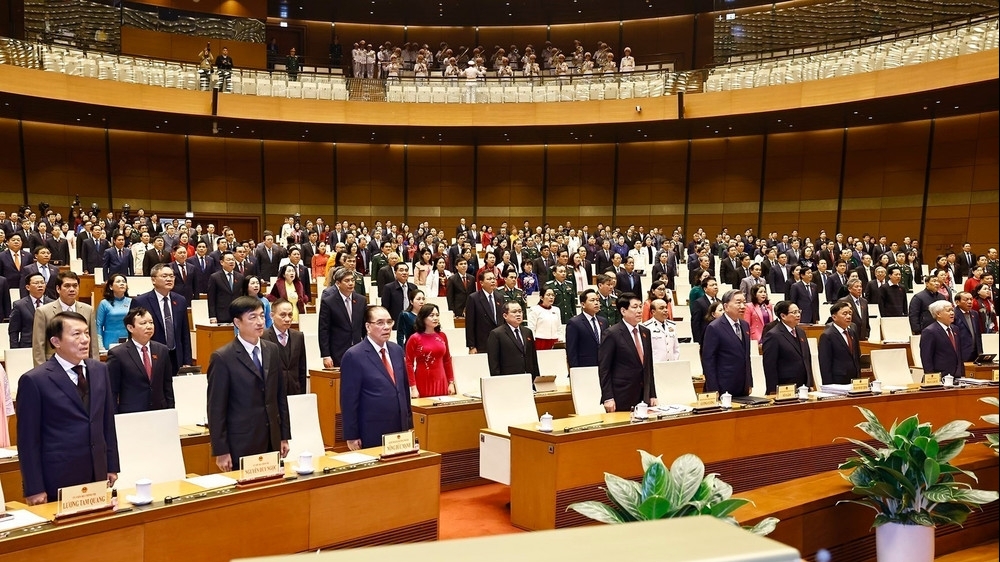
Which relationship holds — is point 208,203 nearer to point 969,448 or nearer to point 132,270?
point 132,270

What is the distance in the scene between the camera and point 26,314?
20.6 feet

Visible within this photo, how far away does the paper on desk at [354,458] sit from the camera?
3.84 metres

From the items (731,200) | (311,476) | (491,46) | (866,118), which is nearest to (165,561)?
(311,476)

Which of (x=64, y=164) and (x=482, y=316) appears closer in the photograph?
(x=482, y=316)

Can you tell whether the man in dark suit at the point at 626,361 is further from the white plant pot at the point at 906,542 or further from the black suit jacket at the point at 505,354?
the white plant pot at the point at 906,542

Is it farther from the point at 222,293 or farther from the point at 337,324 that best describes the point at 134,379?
the point at 222,293

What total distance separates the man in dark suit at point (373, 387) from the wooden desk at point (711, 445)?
786mm

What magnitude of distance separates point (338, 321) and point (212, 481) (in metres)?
3.01

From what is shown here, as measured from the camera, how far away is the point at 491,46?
23.3 meters

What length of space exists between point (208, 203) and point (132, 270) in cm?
1115

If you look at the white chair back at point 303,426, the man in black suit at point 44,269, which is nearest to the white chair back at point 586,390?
the white chair back at point 303,426

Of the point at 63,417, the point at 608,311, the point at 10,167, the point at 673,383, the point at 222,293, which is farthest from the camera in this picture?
the point at 10,167

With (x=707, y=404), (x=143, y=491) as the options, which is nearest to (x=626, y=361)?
(x=707, y=404)

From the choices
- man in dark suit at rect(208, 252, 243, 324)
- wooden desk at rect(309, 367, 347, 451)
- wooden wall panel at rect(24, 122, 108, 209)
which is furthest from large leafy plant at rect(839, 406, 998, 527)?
wooden wall panel at rect(24, 122, 108, 209)
